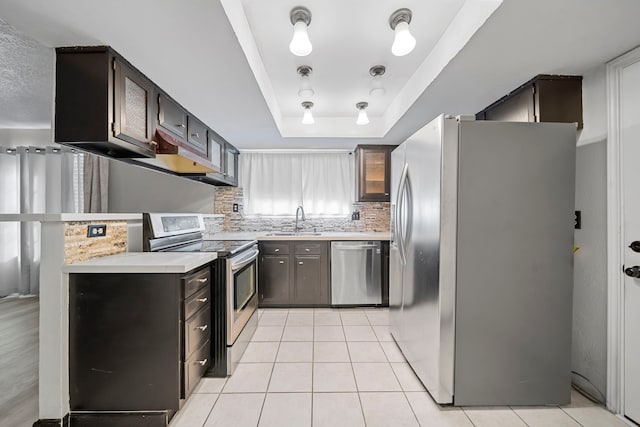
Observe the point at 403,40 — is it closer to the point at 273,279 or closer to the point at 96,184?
the point at 273,279

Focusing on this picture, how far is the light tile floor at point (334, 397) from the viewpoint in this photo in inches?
62.2

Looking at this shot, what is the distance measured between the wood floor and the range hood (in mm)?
1252

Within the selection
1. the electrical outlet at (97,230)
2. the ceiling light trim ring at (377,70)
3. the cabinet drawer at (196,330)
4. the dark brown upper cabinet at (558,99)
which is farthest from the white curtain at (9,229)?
the dark brown upper cabinet at (558,99)

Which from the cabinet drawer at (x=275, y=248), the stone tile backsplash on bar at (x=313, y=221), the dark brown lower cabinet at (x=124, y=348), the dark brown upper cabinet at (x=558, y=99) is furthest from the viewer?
the stone tile backsplash on bar at (x=313, y=221)

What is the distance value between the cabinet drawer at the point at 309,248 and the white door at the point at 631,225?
2.56 meters

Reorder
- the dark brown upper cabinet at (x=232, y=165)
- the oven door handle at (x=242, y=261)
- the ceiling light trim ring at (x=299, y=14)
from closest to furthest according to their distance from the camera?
the ceiling light trim ring at (x=299, y=14) → the oven door handle at (x=242, y=261) → the dark brown upper cabinet at (x=232, y=165)

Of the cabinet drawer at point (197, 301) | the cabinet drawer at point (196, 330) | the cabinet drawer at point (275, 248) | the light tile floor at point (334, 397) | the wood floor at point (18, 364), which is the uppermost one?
the cabinet drawer at point (275, 248)

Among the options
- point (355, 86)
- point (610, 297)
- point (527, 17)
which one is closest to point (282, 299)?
point (355, 86)

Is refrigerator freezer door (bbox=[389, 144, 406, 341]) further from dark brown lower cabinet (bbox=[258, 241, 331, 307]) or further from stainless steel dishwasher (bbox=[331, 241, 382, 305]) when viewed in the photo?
dark brown lower cabinet (bbox=[258, 241, 331, 307])

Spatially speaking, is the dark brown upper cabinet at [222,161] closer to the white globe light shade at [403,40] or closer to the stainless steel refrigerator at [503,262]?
the white globe light shade at [403,40]

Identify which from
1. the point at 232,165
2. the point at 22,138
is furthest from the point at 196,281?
the point at 22,138

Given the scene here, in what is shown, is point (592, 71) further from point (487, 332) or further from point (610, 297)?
point (487, 332)

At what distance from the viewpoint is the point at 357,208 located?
410cm

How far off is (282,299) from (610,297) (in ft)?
9.44
